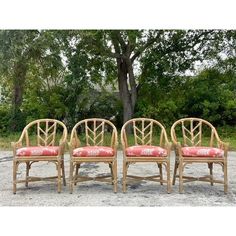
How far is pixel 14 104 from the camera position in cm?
1081

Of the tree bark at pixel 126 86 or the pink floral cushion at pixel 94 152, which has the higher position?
the tree bark at pixel 126 86

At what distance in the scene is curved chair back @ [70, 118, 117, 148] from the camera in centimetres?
397

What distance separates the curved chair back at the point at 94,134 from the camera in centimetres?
397

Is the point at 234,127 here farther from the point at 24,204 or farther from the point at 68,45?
the point at 24,204

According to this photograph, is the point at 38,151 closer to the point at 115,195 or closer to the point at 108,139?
the point at 115,195

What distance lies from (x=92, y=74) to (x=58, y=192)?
597 centimetres

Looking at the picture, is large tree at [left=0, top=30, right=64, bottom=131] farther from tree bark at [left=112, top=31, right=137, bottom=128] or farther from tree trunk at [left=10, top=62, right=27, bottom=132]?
tree bark at [left=112, top=31, right=137, bottom=128]

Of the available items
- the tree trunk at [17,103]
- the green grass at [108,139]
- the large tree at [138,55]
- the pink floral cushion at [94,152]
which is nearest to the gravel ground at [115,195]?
the pink floral cushion at [94,152]

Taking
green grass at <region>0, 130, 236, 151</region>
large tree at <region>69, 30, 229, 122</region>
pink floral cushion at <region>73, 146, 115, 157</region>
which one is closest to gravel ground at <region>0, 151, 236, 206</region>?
pink floral cushion at <region>73, 146, 115, 157</region>

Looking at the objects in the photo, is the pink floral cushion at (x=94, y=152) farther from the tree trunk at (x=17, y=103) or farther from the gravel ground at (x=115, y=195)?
the tree trunk at (x=17, y=103)

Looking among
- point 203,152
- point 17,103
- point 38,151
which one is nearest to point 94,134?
point 38,151

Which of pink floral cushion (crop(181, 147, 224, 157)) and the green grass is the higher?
pink floral cushion (crop(181, 147, 224, 157))
